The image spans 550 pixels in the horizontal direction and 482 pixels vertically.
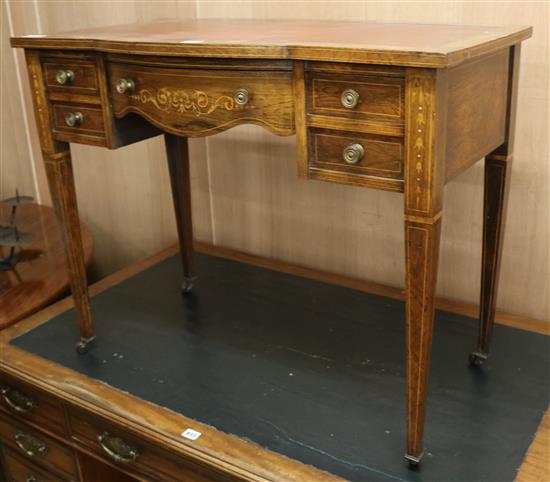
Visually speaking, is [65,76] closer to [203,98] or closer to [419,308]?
[203,98]

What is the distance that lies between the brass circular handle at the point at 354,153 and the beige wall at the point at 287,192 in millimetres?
502

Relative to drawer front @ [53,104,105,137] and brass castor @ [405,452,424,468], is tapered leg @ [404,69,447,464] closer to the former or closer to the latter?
brass castor @ [405,452,424,468]

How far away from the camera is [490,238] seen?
115 cm

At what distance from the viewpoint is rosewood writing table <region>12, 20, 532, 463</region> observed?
822mm

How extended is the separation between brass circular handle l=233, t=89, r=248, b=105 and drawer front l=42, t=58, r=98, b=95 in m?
0.28

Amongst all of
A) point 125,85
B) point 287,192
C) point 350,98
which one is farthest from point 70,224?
point 350,98

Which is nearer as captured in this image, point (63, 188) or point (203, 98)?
point (203, 98)

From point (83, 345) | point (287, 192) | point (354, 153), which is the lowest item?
point (83, 345)

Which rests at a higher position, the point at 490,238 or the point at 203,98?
the point at 203,98

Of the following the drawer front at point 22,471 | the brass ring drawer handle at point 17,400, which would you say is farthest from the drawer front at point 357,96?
the drawer front at point 22,471

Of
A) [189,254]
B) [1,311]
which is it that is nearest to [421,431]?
[189,254]

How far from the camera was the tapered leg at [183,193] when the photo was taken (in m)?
1.49

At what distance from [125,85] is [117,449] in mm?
614

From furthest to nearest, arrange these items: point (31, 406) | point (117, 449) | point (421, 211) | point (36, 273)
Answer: point (36, 273) → point (31, 406) → point (117, 449) → point (421, 211)
